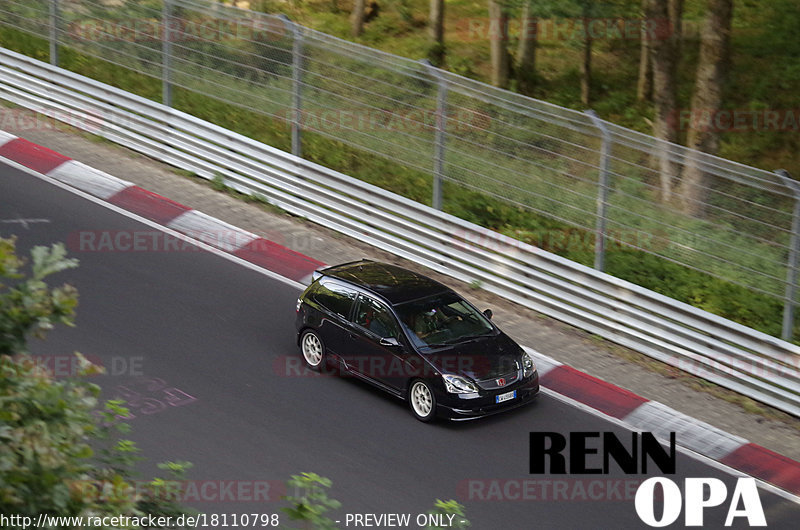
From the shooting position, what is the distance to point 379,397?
11875 millimetres

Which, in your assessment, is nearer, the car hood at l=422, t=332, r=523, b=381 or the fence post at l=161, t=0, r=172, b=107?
the car hood at l=422, t=332, r=523, b=381

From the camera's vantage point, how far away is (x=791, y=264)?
40.7 ft

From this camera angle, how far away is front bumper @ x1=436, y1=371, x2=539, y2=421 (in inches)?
436

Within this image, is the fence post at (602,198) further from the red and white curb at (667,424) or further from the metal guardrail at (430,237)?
the red and white curb at (667,424)

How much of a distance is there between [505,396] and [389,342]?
4.78 feet

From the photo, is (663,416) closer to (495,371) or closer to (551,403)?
(551,403)

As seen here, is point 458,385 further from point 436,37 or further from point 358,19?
point 358,19

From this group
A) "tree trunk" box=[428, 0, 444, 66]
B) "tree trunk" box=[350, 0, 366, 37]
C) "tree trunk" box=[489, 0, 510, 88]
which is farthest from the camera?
"tree trunk" box=[350, 0, 366, 37]

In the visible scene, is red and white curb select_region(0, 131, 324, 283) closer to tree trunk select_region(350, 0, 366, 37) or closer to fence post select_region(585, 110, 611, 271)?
fence post select_region(585, 110, 611, 271)

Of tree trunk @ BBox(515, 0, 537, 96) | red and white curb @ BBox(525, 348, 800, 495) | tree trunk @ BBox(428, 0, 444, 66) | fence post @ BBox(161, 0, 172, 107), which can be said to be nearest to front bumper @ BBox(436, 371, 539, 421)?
red and white curb @ BBox(525, 348, 800, 495)

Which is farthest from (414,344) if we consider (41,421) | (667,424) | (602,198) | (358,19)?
(358,19)

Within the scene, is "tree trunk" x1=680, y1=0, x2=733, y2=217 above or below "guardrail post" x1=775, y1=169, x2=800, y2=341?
above

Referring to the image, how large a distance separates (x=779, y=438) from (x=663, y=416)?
1369 millimetres

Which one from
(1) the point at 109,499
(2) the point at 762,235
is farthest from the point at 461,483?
(1) the point at 109,499
